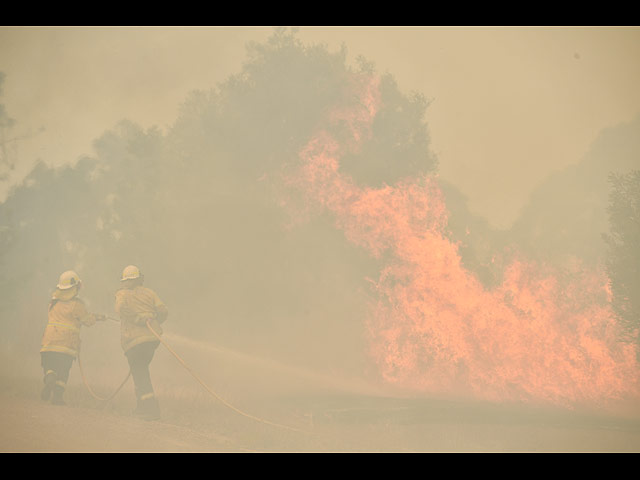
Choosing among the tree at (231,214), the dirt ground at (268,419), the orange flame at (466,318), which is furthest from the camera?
the tree at (231,214)

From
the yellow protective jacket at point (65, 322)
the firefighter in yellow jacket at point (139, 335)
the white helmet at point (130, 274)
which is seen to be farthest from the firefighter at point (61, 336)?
the white helmet at point (130, 274)

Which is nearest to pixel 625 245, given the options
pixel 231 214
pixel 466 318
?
pixel 466 318

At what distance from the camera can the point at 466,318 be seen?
34.9 ft

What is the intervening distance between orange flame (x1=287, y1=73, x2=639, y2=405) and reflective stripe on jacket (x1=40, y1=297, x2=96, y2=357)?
17.8 feet

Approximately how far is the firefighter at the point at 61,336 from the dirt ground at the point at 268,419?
0.36 m

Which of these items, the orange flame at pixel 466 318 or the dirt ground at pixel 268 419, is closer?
the dirt ground at pixel 268 419

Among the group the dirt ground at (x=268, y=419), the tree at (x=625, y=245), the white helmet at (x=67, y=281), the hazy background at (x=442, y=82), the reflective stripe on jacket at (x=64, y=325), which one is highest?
the hazy background at (x=442, y=82)

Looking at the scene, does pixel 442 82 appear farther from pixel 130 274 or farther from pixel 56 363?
pixel 56 363

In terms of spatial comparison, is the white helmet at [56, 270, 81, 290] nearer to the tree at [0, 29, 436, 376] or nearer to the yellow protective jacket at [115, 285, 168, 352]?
the yellow protective jacket at [115, 285, 168, 352]

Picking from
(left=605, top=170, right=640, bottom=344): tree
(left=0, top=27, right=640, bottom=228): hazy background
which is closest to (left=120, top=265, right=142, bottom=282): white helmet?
(left=0, top=27, right=640, bottom=228): hazy background

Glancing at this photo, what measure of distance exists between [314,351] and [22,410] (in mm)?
5290

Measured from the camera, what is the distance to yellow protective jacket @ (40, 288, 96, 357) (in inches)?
328

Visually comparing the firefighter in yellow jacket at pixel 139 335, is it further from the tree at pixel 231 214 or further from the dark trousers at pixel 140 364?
the tree at pixel 231 214

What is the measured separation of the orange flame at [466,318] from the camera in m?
10.3
